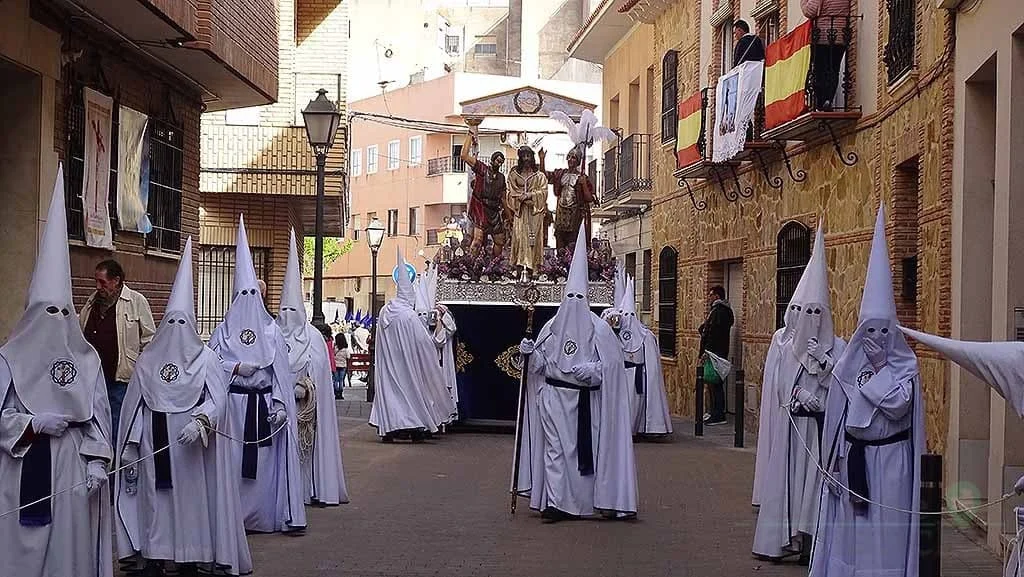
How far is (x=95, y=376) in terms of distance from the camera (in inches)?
340

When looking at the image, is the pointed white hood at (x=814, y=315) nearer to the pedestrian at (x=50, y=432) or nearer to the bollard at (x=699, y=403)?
the pedestrian at (x=50, y=432)

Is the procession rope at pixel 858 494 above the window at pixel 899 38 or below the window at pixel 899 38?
below

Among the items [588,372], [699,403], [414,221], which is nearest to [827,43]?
[699,403]

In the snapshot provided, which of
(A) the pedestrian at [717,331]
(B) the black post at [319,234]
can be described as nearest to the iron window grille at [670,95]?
(A) the pedestrian at [717,331]

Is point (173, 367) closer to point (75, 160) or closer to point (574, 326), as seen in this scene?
point (574, 326)

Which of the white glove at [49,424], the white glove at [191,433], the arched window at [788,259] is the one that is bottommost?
the white glove at [191,433]

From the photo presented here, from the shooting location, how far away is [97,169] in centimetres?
1617

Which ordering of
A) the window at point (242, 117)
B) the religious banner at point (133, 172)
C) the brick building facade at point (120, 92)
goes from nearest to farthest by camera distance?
1. the brick building facade at point (120, 92)
2. the religious banner at point (133, 172)
3. the window at point (242, 117)

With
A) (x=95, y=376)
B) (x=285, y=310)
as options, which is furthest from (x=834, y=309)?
(x=95, y=376)

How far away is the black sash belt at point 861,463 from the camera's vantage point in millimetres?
9188

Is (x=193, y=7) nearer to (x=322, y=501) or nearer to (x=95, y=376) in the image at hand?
(x=322, y=501)

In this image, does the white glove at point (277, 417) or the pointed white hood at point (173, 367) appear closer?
the pointed white hood at point (173, 367)

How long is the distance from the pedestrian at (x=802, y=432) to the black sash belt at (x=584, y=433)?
2092mm

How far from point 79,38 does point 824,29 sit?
8.58m
